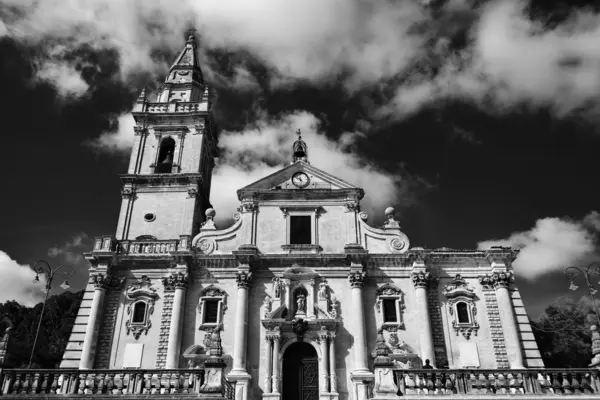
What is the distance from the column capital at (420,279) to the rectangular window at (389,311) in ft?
4.91

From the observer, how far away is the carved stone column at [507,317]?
23062 mm

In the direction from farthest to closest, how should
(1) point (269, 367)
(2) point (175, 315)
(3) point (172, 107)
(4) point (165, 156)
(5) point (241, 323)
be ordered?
1. (3) point (172, 107)
2. (4) point (165, 156)
3. (2) point (175, 315)
4. (5) point (241, 323)
5. (1) point (269, 367)

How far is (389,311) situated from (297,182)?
895 cm

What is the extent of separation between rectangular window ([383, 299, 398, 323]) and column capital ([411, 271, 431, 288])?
1.50 meters

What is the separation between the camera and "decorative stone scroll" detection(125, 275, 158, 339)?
24.3m

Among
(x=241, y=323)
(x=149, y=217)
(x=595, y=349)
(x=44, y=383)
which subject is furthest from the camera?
(x=149, y=217)

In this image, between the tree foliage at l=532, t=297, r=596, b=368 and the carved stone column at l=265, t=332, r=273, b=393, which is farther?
the tree foliage at l=532, t=297, r=596, b=368

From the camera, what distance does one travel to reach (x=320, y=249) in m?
26.2

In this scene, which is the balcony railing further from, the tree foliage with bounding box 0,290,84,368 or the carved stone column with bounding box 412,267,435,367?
the tree foliage with bounding box 0,290,84,368

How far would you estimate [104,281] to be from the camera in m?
25.0

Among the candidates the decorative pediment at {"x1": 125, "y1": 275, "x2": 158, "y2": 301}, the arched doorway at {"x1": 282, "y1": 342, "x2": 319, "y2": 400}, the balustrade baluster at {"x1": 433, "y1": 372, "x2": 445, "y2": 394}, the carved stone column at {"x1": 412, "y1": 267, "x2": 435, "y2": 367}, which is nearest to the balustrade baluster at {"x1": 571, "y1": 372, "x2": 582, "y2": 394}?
the balustrade baluster at {"x1": 433, "y1": 372, "x2": 445, "y2": 394}

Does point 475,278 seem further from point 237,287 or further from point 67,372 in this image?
point 67,372

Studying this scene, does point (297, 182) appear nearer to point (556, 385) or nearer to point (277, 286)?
point (277, 286)

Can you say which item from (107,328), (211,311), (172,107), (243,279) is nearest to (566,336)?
(243,279)
